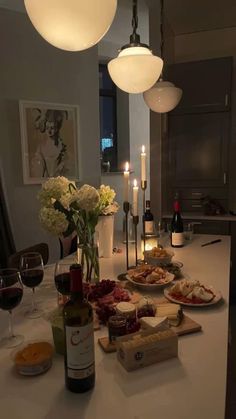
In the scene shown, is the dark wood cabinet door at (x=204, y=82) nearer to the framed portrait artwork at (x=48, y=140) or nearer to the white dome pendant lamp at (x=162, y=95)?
the framed portrait artwork at (x=48, y=140)

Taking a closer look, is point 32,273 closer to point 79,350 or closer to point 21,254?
point 79,350

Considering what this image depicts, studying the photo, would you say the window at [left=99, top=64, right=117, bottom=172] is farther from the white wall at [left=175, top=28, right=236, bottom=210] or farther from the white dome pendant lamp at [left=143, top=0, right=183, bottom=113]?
the white dome pendant lamp at [left=143, top=0, right=183, bottom=113]

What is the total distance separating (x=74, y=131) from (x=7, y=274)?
9.37 feet

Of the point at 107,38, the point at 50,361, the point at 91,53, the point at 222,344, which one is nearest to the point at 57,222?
the point at 50,361

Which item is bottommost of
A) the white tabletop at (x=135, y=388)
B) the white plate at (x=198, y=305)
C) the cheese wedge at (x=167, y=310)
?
the white tabletop at (x=135, y=388)

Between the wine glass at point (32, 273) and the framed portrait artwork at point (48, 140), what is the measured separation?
7.66 ft

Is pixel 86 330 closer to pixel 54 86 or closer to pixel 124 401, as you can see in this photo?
pixel 124 401

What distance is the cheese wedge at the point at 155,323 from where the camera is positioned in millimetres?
1036

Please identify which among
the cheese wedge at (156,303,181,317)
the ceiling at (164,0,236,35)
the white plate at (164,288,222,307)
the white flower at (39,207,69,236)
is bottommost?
the white plate at (164,288,222,307)

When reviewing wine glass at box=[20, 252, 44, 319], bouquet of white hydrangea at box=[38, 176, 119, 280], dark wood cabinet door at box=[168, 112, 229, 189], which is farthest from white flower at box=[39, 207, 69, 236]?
dark wood cabinet door at box=[168, 112, 229, 189]

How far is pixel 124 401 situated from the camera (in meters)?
0.83

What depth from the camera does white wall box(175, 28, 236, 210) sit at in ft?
12.7

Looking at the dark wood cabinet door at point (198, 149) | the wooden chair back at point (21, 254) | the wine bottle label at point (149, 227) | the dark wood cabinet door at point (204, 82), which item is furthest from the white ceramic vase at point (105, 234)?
the dark wood cabinet door at point (204, 82)

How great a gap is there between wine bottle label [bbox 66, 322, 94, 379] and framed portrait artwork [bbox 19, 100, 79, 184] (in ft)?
9.55
